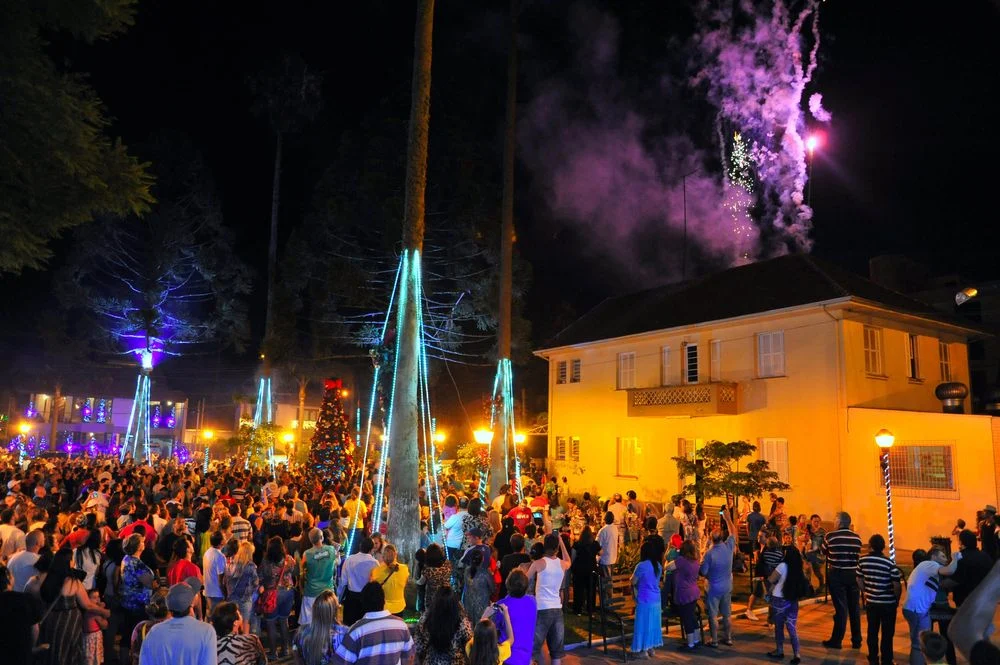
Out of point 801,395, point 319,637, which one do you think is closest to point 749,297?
point 801,395

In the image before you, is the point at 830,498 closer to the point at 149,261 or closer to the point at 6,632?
the point at 6,632

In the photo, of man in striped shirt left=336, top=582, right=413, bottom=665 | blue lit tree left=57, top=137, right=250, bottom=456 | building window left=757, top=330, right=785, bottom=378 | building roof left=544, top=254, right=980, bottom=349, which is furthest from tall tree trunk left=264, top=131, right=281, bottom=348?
man in striped shirt left=336, top=582, right=413, bottom=665

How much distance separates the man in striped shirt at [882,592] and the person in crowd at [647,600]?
8.85 feet

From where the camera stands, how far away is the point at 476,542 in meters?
8.84

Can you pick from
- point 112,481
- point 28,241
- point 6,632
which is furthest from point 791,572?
point 112,481

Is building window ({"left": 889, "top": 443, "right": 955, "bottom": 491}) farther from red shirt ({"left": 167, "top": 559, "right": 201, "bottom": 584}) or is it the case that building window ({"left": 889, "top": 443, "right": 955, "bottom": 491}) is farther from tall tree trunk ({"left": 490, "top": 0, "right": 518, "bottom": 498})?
red shirt ({"left": 167, "top": 559, "right": 201, "bottom": 584})

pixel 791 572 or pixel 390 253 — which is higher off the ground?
pixel 390 253

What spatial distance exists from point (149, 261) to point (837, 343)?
31713 mm

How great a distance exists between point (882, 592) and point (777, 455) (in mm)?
13529

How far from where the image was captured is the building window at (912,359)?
22802mm

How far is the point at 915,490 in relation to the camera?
1964 cm

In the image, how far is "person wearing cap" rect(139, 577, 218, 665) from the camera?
489 centimetres

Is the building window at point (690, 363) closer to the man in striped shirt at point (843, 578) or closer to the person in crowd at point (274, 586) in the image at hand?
the man in striped shirt at point (843, 578)

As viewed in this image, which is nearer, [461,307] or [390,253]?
[390,253]
